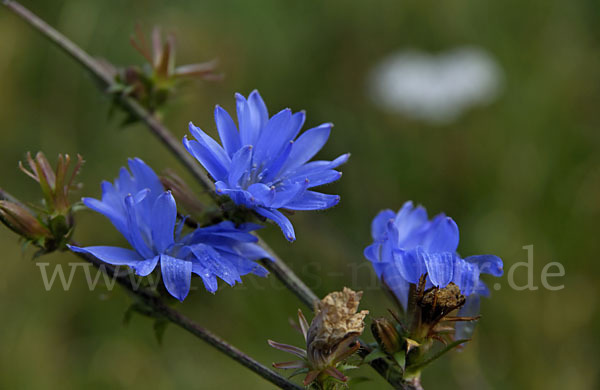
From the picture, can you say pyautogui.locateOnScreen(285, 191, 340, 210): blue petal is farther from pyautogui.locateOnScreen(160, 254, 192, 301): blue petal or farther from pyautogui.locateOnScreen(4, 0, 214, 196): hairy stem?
pyautogui.locateOnScreen(4, 0, 214, 196): hairy stem

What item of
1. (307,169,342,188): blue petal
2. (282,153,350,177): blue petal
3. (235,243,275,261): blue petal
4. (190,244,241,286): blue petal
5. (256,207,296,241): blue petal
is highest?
(282,153,350,177): blue petal

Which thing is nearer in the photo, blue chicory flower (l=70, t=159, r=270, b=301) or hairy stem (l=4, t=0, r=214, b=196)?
blue chicory flower (l=70, t=159, r=270, b=301)

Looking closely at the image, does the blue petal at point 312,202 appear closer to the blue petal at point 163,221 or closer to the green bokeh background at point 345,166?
the blue petal at point 163,221

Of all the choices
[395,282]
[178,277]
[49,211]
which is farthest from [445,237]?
[49,211]

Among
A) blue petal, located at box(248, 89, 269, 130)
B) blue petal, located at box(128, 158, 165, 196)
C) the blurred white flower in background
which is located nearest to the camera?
blue petal, located at box(248, 89, 269, 130)

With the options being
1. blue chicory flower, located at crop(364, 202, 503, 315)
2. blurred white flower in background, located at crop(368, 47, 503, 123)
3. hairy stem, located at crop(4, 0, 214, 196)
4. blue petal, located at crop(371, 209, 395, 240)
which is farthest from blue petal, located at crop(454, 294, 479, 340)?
blurred white flower in background, located at crop(368, 47, 503, 123)

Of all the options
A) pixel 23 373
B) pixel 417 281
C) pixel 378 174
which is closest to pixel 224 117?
pixel 417 281

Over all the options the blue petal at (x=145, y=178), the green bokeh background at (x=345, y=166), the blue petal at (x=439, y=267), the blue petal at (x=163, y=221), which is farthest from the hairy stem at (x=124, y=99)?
the green bokeh background at (x=345, y=166)

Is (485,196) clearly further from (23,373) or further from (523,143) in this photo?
(23,373)
